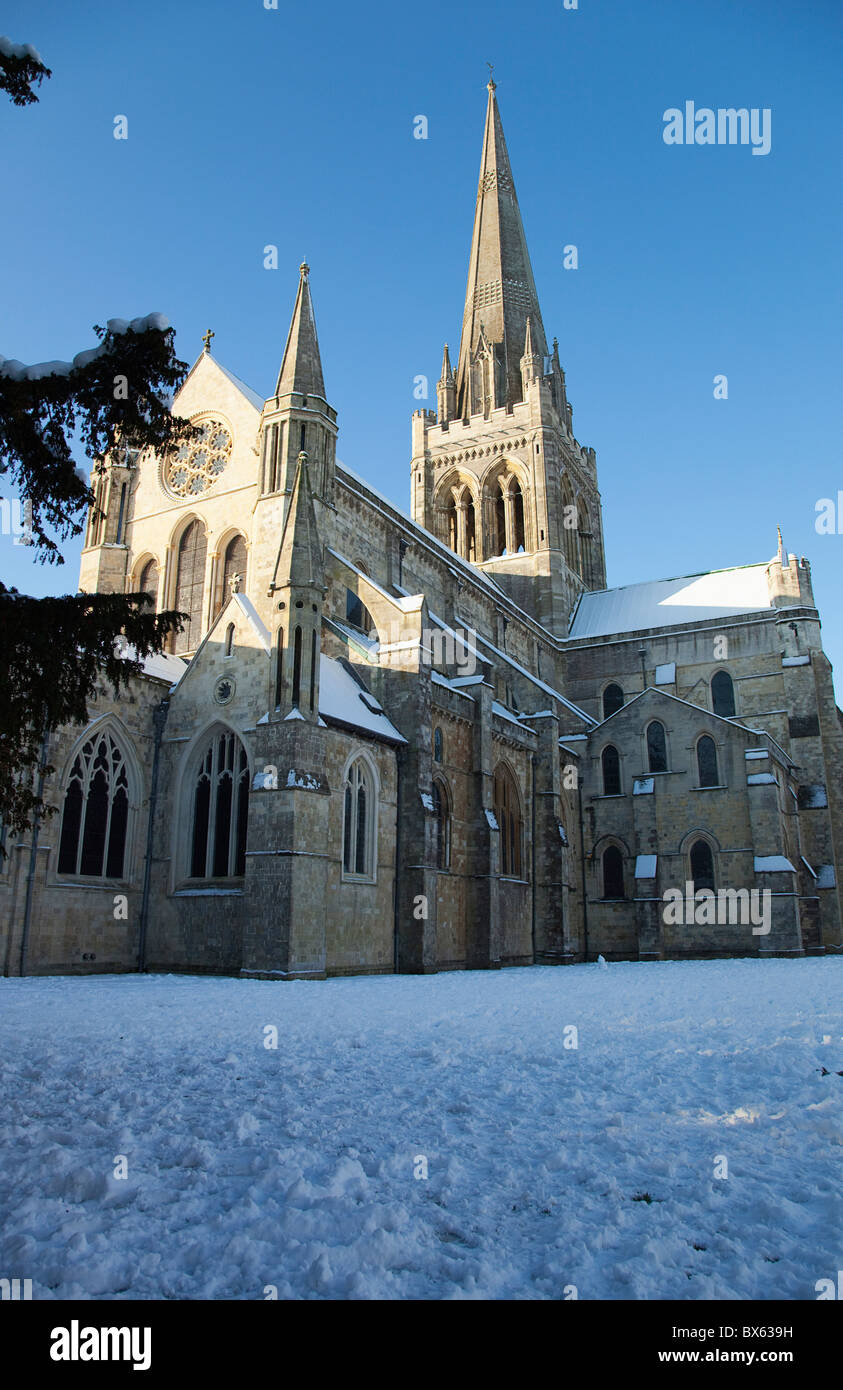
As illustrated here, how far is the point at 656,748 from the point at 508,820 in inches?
378

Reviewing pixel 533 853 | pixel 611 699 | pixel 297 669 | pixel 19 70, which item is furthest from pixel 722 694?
pixel 19 70

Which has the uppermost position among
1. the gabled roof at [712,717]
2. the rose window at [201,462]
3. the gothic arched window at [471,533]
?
the gothic arched window at [471,533]

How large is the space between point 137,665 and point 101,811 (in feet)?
42.2

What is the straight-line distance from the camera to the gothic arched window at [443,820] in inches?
957

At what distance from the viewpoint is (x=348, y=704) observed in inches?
855

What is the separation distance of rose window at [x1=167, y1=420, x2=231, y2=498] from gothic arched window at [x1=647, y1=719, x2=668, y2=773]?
65.1 feet

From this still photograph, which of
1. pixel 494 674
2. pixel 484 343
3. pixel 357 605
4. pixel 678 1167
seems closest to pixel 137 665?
pixel 678 1167

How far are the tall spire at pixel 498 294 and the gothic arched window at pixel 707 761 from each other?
2389 cm

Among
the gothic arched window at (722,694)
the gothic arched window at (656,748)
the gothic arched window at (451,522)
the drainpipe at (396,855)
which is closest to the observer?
the drainpipe at (396,855)

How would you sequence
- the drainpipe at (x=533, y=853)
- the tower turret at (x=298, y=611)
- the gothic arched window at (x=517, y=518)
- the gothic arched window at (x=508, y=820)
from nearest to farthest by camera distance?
1. the tower turret at (x=298, y=611)
2. the gothic arched window at (x=508, y=820)
3. the drainpipe at (x=533, y=853)
4. the gothic arched window at (x=517, y=518)

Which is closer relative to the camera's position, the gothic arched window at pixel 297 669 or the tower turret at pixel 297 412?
the gothic arched window at pixel 297 669

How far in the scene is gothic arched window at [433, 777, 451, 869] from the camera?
2430 cm

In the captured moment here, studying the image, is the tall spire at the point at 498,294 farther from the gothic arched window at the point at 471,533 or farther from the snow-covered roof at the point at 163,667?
→ the snow-covered roof at the point at 163,667

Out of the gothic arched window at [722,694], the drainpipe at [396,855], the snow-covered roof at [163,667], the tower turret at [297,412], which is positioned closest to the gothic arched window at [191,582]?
the snow-covered roof at [163,667]
